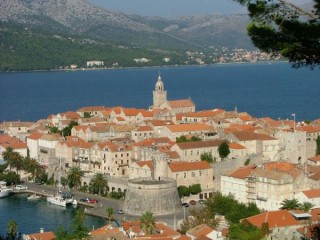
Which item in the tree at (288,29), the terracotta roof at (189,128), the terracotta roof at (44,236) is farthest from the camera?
the terracotta roof at (189,128)

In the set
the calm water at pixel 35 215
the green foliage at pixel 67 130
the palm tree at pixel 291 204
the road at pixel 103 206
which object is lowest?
the calm water at pixel 35 215

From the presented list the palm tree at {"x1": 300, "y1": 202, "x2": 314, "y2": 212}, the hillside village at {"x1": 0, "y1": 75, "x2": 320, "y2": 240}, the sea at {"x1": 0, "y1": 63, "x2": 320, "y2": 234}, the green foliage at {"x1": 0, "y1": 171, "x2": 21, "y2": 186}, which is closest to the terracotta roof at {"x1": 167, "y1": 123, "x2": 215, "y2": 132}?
the hillside village at {"x1": 0, "y1": 75, "x2": 320, "y2": 240}

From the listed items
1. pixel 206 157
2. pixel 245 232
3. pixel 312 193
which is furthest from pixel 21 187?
pixel 245 232

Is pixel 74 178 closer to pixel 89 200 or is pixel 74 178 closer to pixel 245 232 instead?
pixel 89 200

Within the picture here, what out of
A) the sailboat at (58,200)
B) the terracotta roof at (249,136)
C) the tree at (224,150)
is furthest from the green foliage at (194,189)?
the sailboat at (58,200)

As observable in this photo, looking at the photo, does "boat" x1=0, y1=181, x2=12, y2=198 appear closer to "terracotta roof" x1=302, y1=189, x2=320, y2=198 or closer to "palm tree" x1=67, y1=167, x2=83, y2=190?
"palm tree" x1=67, y1=167, x2=83, y2=190

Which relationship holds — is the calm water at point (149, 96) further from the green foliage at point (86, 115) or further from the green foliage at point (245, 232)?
the green foliage at point (245, 232)
